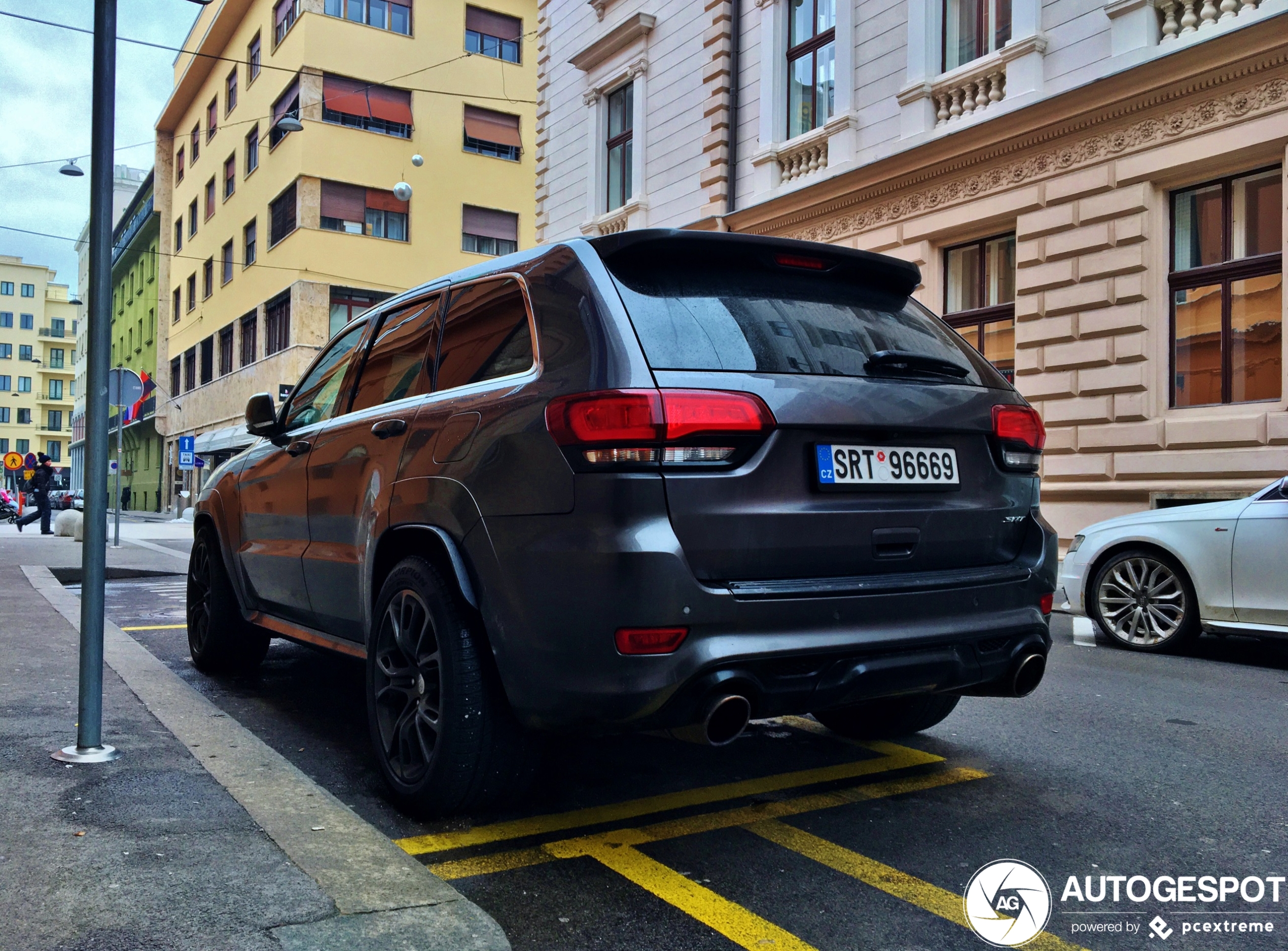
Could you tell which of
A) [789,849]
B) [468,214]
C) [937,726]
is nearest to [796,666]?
[789,849]

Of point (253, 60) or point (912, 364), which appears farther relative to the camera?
point (253, 60)

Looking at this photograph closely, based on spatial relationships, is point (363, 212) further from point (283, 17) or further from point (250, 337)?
point (250, 337)

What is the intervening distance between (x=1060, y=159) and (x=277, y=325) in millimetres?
28017

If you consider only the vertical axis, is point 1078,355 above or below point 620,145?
below

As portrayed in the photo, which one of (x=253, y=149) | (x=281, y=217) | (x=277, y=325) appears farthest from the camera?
(x=253, y=149)

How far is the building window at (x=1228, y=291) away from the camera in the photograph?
35.1 feet

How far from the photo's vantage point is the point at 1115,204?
1175 centimetres

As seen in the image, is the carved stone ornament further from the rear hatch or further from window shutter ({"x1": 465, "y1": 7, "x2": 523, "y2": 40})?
window shutter ({"x1": 465, "y1": 7, "x2": 523, "y2": 40})

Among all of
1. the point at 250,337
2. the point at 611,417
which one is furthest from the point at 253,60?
the point at 611,417

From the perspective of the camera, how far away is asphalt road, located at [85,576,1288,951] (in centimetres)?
262

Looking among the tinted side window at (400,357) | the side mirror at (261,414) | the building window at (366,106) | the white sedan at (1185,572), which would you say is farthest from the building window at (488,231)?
the tinted side window at (400,357)

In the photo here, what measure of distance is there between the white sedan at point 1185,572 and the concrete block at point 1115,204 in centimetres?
503

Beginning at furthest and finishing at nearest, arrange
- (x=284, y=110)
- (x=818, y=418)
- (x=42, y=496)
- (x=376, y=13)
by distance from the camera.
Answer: (x=284, y=110)
(x=376, y=13)
(x=42, y=496)
(x=818, y=418)

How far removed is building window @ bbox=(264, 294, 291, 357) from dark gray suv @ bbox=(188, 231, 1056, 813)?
1260 inches
